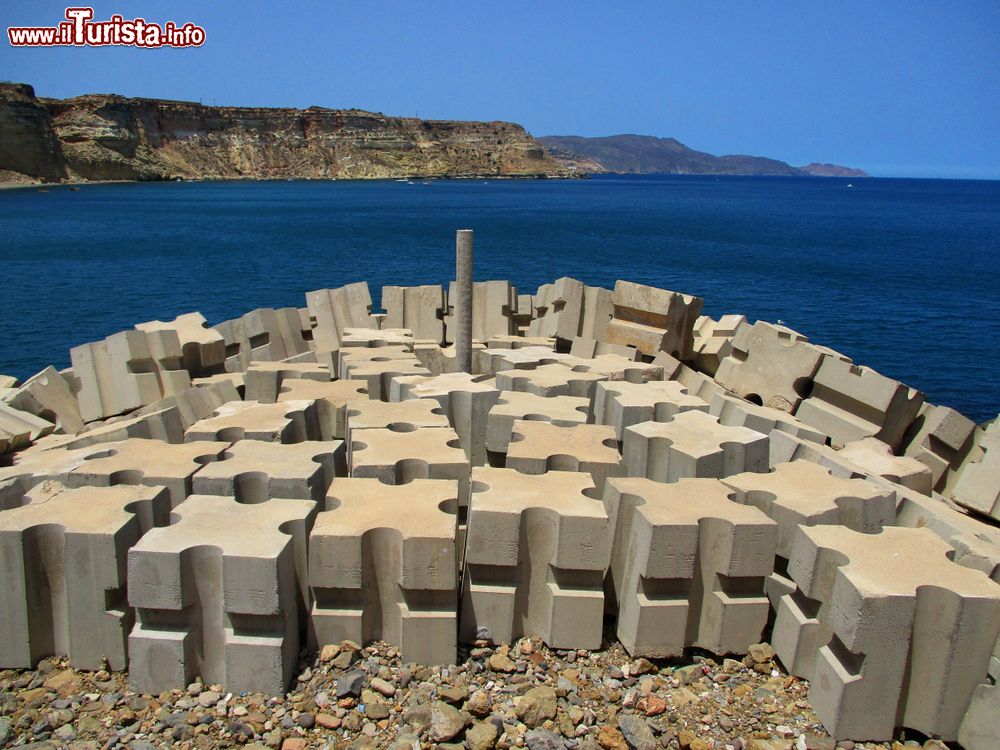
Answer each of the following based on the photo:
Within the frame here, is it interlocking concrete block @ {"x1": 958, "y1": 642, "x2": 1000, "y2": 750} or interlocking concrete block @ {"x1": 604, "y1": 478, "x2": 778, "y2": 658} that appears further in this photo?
interlocking concrete block @ {"x1": 604, "y1": 478, "x2": 778, "y2": 658}

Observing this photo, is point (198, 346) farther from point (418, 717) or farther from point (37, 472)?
point (418, 717)

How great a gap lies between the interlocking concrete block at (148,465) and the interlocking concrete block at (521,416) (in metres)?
Result: 2.31

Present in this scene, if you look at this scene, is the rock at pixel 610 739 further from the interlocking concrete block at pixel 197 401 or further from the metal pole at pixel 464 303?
the metal pole at pixel 464 303

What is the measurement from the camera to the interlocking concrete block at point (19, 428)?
313 inches

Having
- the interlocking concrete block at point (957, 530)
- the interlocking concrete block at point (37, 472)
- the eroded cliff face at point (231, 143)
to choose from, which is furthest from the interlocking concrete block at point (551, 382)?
the eroded cliff face at point (231, 143)

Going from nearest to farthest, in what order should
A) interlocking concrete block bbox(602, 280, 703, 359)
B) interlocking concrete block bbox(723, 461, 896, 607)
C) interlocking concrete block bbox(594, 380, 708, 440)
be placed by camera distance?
interlocking concrete block bbox(723, 461, 896, 607) < interlocking concrete block bbox(594, 380, 708, 440) < interlocking concrete block bbox(602, 280, 703, 359)

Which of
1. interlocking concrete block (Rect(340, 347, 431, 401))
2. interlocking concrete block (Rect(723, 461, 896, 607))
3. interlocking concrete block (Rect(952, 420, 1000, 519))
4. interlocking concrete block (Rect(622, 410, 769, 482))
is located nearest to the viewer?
interlocking concrete block (Rect(723, 461, 896, 607))

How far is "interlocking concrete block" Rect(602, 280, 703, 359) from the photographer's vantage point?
1109 cm

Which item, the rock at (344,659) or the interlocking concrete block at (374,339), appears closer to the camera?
the rock at (344,659)

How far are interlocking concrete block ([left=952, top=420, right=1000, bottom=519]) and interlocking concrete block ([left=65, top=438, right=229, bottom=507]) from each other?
21.6 feet

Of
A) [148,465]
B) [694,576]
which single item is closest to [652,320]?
[694,576]

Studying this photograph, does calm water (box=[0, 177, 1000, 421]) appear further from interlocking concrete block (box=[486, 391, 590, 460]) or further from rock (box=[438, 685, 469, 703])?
rock (box=[438, 685, 469, 703])

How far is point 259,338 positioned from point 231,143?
390 feet

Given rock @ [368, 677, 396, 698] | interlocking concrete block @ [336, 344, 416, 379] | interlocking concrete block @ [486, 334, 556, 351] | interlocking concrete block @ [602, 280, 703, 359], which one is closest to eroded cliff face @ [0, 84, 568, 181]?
interlocking concrete block @ [336, 344, 416, 379]
